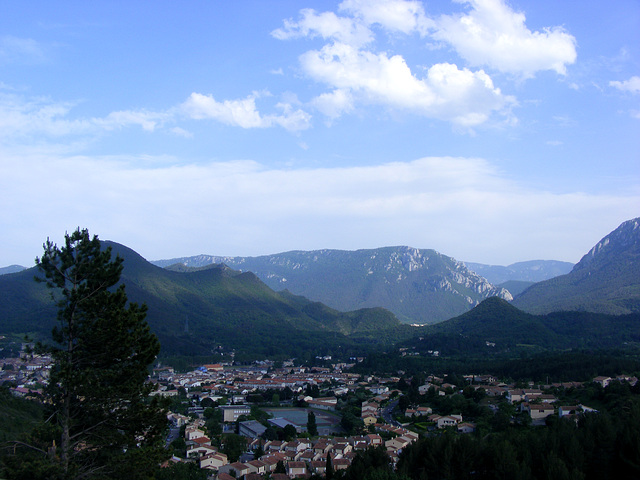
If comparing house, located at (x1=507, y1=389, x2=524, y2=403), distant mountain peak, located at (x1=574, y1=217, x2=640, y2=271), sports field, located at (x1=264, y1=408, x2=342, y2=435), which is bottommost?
sports field, located at (x1=264, y1=408, x2=342, y2=435)

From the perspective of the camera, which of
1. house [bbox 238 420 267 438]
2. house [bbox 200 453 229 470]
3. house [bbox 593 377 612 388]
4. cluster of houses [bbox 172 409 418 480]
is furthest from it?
house [bbox 593 377 612 388]

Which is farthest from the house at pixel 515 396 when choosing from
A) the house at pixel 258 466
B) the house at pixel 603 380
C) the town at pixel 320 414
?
the house at pixel 258 466

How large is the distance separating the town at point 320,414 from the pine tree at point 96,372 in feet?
3.42

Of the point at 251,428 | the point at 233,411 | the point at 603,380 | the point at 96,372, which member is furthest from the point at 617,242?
the point at 96,372

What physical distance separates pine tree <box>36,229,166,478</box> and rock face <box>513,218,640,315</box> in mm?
122074

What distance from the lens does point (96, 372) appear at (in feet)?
38.8

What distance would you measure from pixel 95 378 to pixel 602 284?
16258 cm

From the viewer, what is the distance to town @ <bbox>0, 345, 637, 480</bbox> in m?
30.9

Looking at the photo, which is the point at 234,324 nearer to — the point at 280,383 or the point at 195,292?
the point at 195,292

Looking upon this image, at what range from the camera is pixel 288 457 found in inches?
1259

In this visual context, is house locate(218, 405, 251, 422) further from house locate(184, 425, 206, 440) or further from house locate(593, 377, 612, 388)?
house locate(593, 377, 612, 388)

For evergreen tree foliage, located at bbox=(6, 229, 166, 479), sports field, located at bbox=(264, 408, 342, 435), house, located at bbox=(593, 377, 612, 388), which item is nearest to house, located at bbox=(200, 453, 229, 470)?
sports field, located at bbox=(264, 408, 342, 435)

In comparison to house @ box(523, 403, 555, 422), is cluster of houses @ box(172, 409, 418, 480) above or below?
below

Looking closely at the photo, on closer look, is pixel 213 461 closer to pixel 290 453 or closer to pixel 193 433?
pixel 290 453
